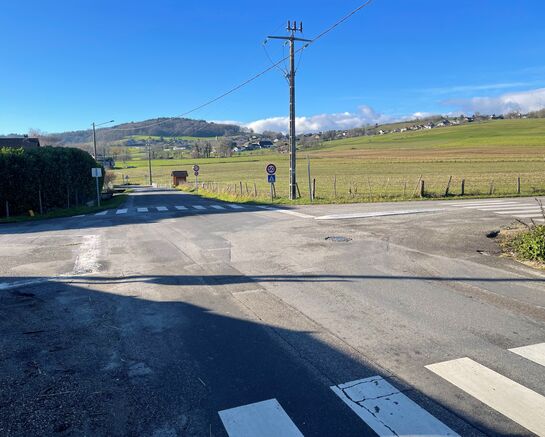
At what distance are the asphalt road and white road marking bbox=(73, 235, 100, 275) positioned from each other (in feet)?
0.37

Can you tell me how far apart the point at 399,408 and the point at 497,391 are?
101 centimetres

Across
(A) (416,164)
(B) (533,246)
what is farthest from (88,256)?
(A) (416,164)

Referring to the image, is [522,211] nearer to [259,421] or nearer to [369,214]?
[369,214]

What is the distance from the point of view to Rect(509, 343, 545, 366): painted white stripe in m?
4.70

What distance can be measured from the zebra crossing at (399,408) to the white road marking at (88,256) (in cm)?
674

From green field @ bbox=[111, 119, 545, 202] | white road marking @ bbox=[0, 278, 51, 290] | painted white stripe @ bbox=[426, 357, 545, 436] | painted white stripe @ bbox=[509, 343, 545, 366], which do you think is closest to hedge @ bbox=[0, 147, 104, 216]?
green field @ bbox=[111, 119, 545, 202]

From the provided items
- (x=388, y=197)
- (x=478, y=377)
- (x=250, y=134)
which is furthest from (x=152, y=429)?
(x=250, y=134)

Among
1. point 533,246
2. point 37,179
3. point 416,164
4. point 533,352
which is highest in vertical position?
point 416,164

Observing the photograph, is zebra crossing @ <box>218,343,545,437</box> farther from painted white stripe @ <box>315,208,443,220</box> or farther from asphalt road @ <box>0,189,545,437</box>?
painted white stripe @ <box>315,208,443,220</box>

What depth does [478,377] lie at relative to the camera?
432 centimetres

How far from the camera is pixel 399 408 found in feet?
12.4

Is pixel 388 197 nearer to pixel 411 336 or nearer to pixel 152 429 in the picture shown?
pixel 411 336

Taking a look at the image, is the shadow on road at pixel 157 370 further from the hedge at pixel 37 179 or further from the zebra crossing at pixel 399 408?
the hedge at pixel 37 179

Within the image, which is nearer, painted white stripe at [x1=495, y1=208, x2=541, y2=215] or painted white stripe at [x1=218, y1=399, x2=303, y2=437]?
painted white stripe at [x1=218, y1=399, x2=303, y2=437]
